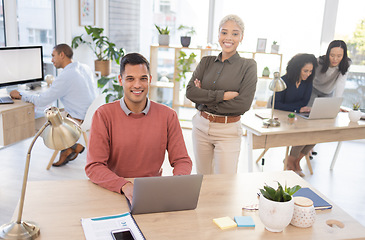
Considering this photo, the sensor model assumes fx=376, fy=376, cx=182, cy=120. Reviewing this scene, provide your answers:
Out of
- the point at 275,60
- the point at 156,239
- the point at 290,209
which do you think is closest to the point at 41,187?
the point at 156,239

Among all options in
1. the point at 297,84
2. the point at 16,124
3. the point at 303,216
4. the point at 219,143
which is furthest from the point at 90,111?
the point at 303,216

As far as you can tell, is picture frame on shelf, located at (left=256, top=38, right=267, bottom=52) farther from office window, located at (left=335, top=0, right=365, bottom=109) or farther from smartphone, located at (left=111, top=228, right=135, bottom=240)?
smartphone, located at (left=111, top=228, right=135, bottom=240)

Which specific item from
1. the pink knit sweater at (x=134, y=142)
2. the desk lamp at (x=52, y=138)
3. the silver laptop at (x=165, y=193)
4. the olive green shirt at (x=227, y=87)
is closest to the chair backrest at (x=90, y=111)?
the olive green shirt at (x=227, y=87)

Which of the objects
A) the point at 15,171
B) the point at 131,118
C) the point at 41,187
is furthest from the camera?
the point at 15,171

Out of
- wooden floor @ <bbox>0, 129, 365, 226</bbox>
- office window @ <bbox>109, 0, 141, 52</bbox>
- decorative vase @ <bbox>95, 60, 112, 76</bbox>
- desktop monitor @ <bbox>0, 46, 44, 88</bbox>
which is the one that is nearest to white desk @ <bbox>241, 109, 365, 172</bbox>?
wooden floor @ <bbox>0, 129, 365, 226</bbox>

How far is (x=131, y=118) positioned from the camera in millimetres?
1970

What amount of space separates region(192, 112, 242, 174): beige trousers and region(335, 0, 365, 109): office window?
338 cm

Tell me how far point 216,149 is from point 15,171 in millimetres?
2220

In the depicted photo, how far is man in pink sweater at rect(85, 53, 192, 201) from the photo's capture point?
6.30 ft

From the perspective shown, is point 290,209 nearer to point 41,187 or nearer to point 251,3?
point 41,187

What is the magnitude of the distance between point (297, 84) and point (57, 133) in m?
2.77

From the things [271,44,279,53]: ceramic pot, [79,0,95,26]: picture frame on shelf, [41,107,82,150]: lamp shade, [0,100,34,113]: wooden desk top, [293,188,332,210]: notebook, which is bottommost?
[293,188,332,210]: notebook

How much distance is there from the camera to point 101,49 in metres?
5.41

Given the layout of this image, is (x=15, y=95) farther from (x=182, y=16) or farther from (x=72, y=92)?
(x=182, y=16)
